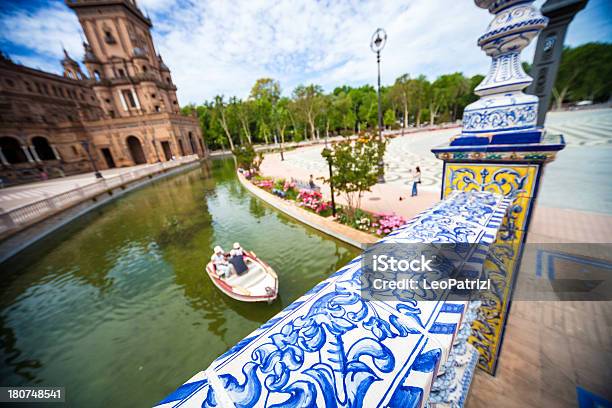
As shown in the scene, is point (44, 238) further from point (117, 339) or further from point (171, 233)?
point (117, 339)

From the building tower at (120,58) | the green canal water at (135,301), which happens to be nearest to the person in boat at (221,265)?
the green canal water at (135,301)

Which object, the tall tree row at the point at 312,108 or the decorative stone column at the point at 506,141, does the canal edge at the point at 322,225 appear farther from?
the tall tree row at the point at 312,108

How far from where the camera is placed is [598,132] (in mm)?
16250

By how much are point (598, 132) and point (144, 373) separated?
28.4 m

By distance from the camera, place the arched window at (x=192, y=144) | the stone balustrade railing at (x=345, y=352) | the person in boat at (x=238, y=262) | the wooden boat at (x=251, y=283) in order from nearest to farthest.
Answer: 1. the stone balustrade railing at (x=345, y=352)
2. the wooden boat at (x=251, y=283)
3. the person in boat at (x=238, y=262)
4. the arched window at (x=192, y=144)

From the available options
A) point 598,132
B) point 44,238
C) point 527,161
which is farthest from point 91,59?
point 598,132

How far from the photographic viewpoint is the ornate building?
26.5m

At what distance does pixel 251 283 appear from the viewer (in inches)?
231

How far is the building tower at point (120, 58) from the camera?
3122cm

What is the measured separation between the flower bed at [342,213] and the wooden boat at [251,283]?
3.69 meters

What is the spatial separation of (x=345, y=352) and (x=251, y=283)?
5.47 m

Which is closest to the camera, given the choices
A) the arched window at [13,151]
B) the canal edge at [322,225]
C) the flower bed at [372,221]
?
the flower bed at [372,221]

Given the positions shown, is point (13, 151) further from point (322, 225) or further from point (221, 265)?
point (322, 225)

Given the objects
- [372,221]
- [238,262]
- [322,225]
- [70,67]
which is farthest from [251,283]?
[70,67]
